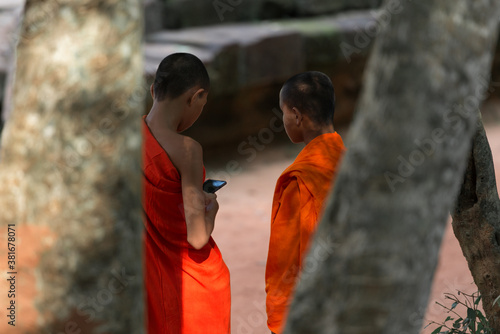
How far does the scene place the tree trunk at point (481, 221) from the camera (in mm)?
2832

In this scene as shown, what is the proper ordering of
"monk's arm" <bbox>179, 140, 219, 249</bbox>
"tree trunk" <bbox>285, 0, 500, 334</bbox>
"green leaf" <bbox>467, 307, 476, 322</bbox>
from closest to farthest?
"tree trunk" <bbox>285, 0, 500, 334</bbox>
"monk's arm" <bbox>179, 140, 219, 249</bbox>
"green leaf" <bbox>467, 307, 476, 322</bbox>

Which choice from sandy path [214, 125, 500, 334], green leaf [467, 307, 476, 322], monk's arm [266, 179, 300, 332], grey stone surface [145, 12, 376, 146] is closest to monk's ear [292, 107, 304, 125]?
monk's arm [266, 179, 300, 332]

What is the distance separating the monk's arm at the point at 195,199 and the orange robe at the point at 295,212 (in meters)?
0.41

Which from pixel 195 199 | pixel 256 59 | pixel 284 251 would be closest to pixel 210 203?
pixel 195 199

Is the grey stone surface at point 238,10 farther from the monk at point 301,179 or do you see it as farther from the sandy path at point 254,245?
the monk at point 301,179

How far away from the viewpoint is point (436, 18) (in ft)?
4.38

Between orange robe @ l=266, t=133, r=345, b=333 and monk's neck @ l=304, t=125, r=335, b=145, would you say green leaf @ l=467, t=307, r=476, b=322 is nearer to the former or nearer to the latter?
orange robe @ l=266, t=133, r=345, b=333

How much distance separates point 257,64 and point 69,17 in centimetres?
674

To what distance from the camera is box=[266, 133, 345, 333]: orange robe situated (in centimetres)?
279

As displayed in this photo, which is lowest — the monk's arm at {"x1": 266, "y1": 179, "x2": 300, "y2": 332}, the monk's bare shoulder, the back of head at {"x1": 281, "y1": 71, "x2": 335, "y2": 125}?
the monk's arm at {"x1": 266, "y1": 179, "x2": 300, "y2": 332}

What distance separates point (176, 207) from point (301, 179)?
535 mm

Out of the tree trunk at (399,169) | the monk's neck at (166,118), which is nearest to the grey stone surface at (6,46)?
the monk's neck at (166,118)

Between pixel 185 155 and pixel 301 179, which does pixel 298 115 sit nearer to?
pixel 301 179

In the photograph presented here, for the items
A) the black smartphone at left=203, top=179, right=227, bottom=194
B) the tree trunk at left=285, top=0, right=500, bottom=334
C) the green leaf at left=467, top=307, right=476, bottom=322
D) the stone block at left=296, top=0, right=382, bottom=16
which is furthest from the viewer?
the stone block at left=296, top=0, right=382, bottom=16
